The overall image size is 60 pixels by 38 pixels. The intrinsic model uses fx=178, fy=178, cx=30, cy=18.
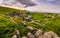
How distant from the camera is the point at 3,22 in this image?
30875 mm

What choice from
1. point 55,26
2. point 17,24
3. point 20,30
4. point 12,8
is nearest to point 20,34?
point 20,30

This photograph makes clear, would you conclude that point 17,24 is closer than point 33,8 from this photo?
Yes

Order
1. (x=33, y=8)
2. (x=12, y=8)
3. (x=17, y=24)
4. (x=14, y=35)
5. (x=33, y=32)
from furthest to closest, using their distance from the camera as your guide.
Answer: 1. (x=12, y=8)
2. (x=33, y=8)
3. (x=17, y=24)
4. (x=33, y=32)
5. (x=14, y=35)

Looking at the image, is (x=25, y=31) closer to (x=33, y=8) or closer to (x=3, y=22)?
(x=3, y=22)

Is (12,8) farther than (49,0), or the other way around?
(12,8)

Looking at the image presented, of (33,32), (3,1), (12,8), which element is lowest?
(12,8)

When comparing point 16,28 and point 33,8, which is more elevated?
point 16,28

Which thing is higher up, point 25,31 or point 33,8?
point 25,31

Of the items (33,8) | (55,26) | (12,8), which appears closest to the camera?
(55,26)

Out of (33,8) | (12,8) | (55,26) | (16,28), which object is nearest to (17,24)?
(16,28)

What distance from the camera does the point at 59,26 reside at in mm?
36938

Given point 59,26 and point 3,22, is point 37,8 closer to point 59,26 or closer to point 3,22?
point 59,26

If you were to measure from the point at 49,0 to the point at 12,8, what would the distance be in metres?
18.4

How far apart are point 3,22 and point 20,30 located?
4357 mm
